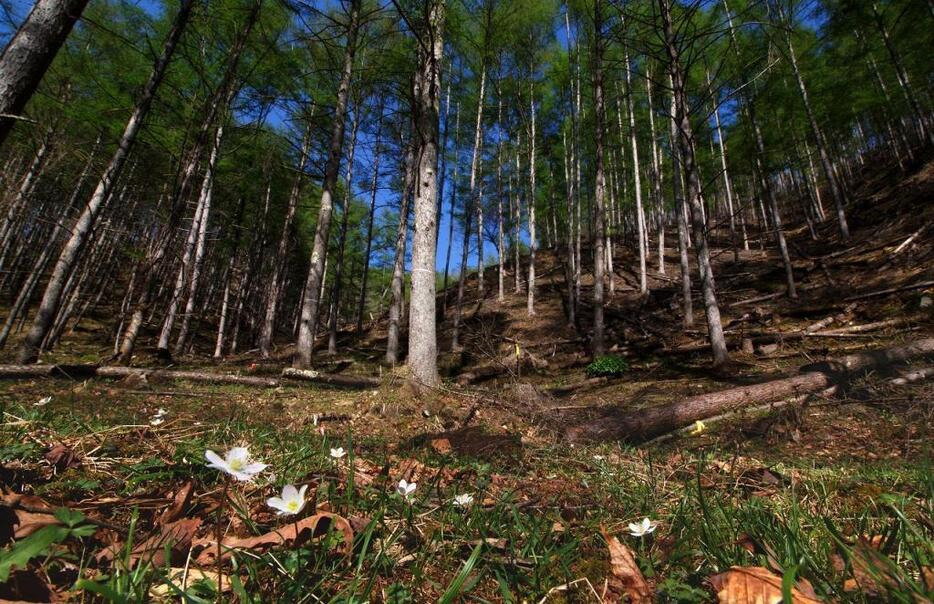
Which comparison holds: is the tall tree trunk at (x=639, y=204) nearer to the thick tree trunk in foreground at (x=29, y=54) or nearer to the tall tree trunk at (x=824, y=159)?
the tall tree trunk at (x=824, y=159)

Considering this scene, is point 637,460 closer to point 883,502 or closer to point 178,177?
point 883,502

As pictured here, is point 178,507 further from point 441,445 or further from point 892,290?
point 892,290

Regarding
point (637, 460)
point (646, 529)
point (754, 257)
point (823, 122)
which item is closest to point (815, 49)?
point (823, 122)

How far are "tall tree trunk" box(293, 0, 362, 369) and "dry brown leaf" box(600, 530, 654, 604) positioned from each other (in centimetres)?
928

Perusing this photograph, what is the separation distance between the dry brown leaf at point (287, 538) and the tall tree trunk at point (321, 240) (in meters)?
8.86

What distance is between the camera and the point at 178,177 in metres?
10.3

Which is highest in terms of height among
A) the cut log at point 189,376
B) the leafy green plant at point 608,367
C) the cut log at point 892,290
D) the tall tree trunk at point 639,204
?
the tall tree trunk at point 639,204

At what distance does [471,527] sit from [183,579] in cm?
84

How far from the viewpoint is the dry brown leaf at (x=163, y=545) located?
3.22 ft

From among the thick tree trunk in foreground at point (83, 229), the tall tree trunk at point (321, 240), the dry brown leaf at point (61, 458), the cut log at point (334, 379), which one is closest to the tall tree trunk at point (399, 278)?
the tall tree trunk at point (321, 240)

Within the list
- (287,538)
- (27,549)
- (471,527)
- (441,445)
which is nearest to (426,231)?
(441,445)

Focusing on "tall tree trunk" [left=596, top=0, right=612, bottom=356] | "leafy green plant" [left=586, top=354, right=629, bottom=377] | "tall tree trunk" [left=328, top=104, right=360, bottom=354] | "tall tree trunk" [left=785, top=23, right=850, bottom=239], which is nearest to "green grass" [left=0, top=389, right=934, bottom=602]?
"leafy green plant" [left=586, top=354, right=629, bottom=377]

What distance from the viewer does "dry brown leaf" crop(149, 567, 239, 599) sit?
0.89 meters

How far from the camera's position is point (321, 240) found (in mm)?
10180
